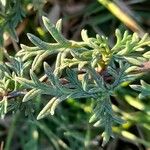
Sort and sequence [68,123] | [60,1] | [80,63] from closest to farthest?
[80,63] < [68,123] < [60,1]

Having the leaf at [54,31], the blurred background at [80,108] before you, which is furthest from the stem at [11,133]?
the leaf at [54,31]

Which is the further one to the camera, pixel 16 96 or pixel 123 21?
pixel 123 21

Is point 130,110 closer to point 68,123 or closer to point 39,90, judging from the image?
point 68,123

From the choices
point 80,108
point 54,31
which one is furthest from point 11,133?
point 54,31

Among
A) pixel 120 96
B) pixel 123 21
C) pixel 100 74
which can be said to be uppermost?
pixel 100 74

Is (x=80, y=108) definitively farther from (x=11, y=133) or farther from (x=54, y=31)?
(x=54, y=31)

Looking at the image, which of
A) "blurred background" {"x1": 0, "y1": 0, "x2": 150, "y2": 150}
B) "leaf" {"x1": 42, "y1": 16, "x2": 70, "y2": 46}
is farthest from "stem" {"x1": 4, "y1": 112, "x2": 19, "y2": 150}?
"leaf" {"x1": 42, "y1": 16, "x2": 70, "y2": 46}

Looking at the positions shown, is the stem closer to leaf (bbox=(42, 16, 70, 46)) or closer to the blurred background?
the blurred background

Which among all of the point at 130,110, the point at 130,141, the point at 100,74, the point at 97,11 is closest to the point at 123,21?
the point at 97,11
